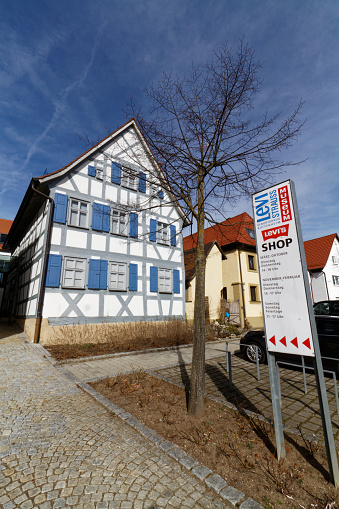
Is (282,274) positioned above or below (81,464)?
above

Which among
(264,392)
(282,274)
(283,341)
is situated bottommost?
(264,392)

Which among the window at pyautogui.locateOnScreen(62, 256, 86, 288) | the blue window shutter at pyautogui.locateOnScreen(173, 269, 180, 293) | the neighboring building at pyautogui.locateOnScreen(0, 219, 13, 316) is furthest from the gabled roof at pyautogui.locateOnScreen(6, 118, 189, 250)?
the neighboring building at pyautogui.locateOnScreen(0, 219, 13, 316)

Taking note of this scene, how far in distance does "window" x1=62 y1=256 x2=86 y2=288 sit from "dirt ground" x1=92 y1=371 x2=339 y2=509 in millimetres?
7770

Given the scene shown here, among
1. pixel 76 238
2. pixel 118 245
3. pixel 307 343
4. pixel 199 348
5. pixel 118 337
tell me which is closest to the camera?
pixel 307 343

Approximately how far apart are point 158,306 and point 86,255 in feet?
16.4

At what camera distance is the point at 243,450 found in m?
3.10

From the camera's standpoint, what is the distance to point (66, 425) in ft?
12.2

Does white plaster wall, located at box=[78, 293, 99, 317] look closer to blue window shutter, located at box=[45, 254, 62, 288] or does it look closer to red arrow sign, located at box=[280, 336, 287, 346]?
blue window shutter, located at box=[45, 254, 62, 288]

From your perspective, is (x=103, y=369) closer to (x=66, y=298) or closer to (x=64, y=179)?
(x=66, y=298)

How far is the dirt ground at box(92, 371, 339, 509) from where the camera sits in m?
2.40

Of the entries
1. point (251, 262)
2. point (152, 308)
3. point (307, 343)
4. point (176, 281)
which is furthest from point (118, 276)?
point (251, 262)

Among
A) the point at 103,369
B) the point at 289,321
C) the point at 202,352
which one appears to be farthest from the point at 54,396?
the point at 289,321

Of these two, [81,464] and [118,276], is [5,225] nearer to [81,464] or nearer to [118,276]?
[118,276]

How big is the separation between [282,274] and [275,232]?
547mm
